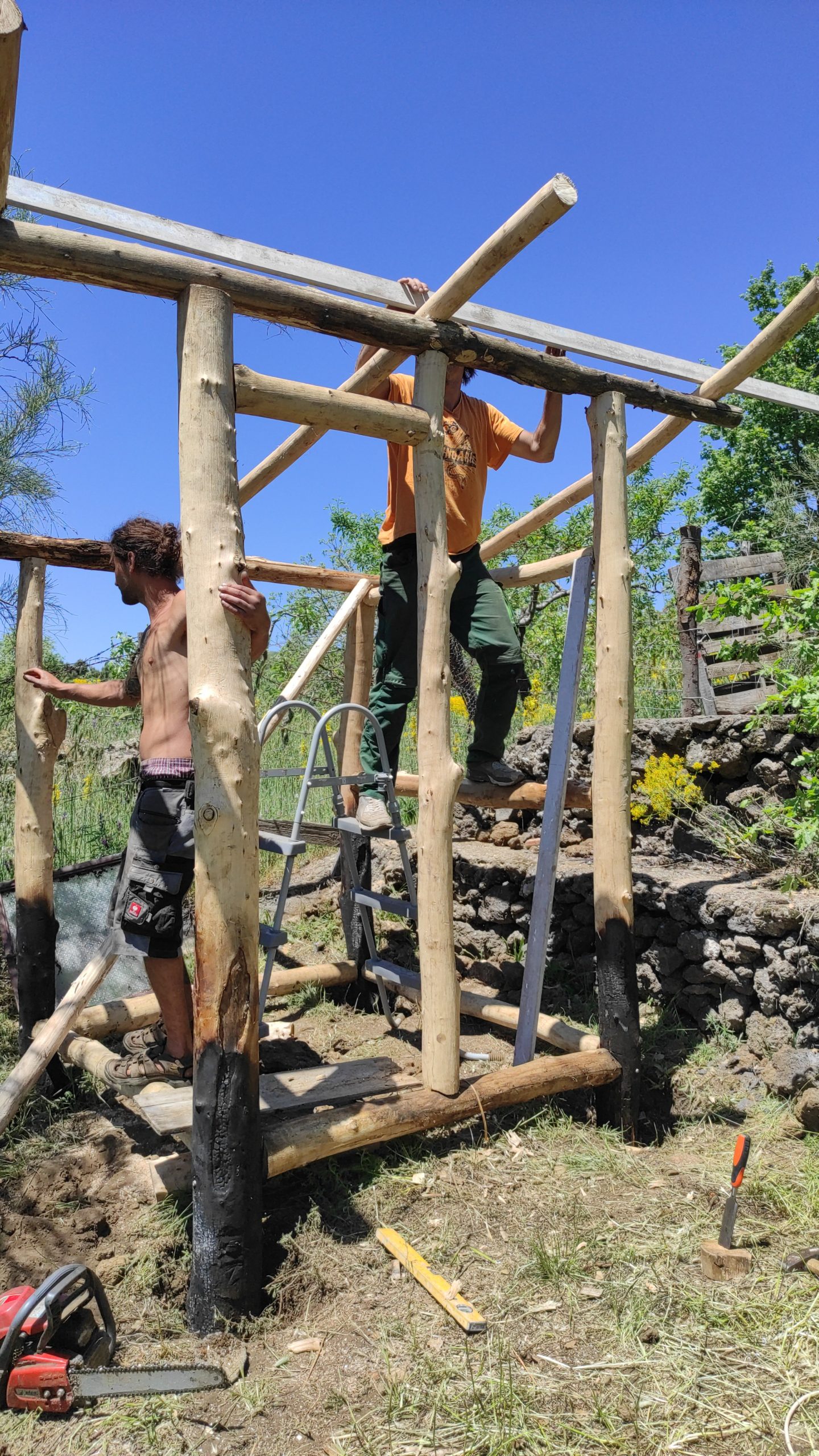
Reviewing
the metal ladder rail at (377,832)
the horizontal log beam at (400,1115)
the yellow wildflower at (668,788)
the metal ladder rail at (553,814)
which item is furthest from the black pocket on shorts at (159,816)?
the yellow wildflower at (668,788)

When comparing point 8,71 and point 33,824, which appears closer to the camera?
point 8,71

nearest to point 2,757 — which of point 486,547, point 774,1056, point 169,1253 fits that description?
point 486,547

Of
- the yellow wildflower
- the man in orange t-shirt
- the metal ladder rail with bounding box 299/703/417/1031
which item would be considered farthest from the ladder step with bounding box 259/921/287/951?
the yellow wildflower

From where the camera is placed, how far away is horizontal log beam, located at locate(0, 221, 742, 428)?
2.96m

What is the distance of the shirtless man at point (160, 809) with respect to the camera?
354cm

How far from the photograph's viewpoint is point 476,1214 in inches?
131

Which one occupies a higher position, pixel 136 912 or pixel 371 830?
pixel 371 830

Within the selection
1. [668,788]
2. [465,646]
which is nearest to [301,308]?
[465,646]

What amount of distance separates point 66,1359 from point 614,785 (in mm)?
2835

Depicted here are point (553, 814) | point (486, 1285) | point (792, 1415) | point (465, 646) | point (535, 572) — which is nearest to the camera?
point (792, 1415)

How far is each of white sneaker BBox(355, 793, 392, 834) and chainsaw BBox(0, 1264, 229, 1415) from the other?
7.00 ft

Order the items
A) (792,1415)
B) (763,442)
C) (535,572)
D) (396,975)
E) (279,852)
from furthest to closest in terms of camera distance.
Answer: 1. (763,442)
2. (535,572)
3. (396,975)
4. (279,852)
5. (792,1415)

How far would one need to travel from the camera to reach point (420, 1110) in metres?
3.50

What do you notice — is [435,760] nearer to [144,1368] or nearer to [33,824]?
[144,1368]
